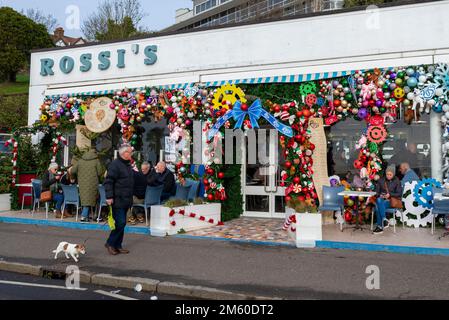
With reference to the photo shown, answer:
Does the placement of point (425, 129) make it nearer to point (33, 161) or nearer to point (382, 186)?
point (382, 186)

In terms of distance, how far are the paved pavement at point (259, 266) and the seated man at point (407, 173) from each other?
3019 mm

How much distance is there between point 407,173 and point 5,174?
11224mm

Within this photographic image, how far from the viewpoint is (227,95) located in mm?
11773

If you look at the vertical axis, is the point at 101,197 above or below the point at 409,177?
below

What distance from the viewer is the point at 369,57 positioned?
11.2 meters

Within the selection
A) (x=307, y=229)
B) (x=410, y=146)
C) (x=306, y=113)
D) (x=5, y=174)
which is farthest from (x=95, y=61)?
(x=410, y=146)

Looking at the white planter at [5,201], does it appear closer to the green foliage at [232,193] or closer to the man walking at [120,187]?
the green foliage at [232,193]

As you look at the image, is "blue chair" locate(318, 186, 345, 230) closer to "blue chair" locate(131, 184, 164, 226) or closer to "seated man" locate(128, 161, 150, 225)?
"blue chair" locate(131, 184, 164, 226)

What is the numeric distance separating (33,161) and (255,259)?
9412 mm

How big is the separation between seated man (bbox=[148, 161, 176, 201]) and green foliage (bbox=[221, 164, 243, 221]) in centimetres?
139

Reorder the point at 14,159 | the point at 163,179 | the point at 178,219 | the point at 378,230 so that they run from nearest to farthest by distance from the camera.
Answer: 1. the point at 378,230
2. the point at 178,219
3. the point at 163,179
4. the point at 14,159

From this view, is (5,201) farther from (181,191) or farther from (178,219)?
(178,219)
